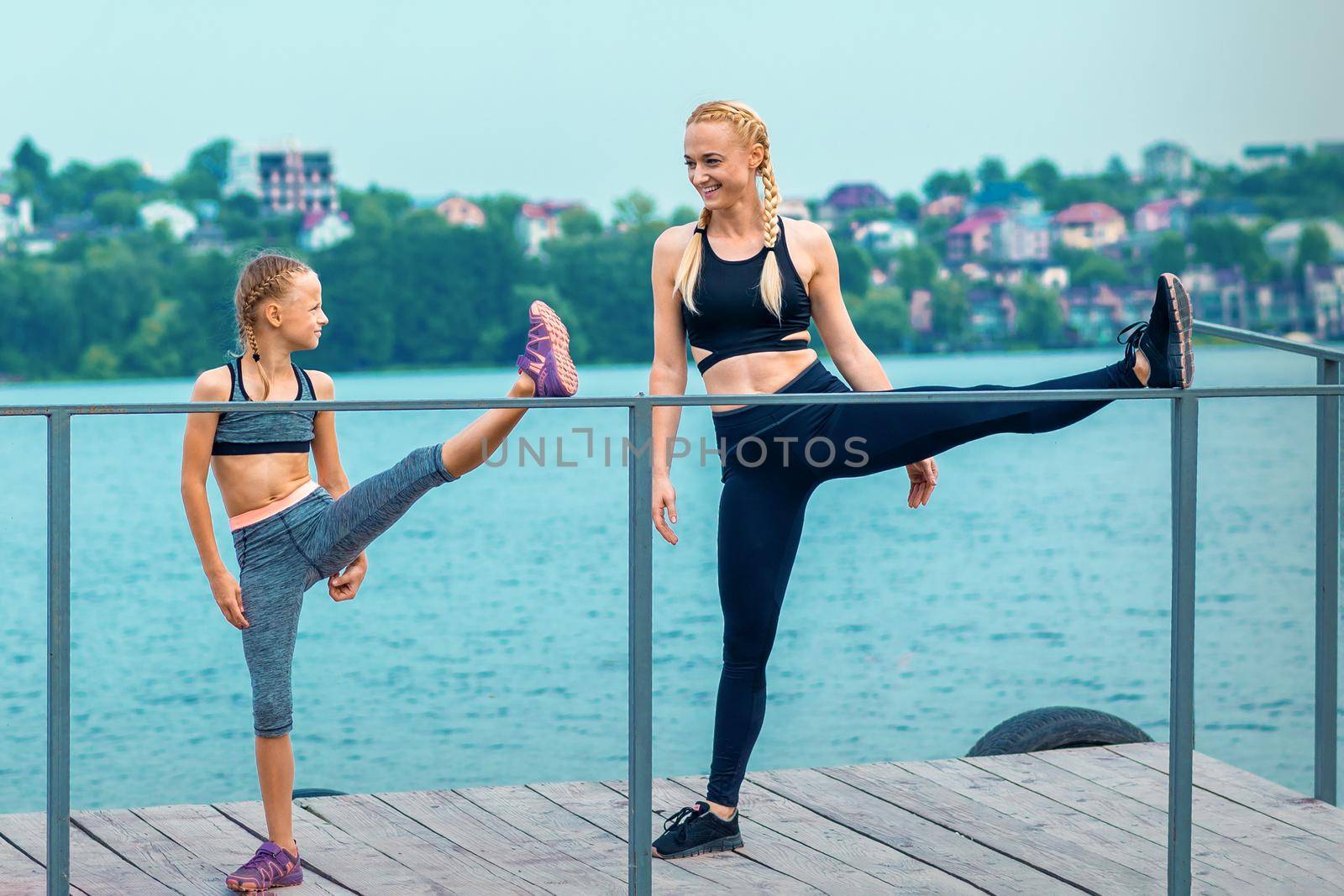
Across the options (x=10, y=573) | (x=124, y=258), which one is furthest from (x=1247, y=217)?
(x=10, y=573)

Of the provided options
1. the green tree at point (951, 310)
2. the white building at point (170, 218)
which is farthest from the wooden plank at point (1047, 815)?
the white building at point (170, 218)

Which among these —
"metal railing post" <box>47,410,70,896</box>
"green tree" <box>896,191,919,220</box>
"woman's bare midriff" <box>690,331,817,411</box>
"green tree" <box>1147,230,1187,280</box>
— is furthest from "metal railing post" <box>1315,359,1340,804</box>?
"green tree" <box>1147,230,1187,280</box>

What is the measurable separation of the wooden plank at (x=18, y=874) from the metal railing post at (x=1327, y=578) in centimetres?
288

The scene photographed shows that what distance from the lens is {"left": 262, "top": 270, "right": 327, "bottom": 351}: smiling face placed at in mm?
3318

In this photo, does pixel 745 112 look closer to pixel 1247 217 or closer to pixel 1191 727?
pixel 1191 727

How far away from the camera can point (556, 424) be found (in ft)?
13.5

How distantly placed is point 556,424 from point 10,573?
85.6 ft

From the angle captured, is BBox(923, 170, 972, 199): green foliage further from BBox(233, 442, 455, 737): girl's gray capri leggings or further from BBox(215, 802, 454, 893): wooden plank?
BBox(233, 442, 455, 737): girl's gray capri leggings

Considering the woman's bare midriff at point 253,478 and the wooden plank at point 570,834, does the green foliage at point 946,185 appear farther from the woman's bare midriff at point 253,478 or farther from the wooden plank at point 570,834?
the woman's bare midriff at point 253,478

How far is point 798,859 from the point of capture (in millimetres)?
3676

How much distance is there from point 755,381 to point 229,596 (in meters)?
1.10

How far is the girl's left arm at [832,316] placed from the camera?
3.54m

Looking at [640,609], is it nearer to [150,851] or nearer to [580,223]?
[150,851]

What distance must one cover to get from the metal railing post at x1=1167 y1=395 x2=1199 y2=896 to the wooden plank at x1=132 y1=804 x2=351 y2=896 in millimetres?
1610
